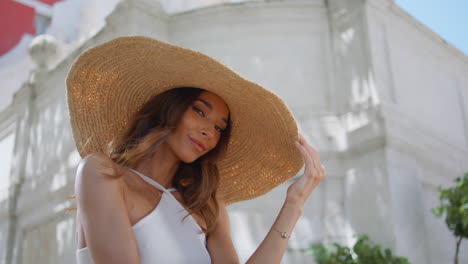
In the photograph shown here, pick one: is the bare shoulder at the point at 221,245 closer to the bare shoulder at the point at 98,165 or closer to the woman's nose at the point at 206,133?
the woman's nose at the point at 206,133

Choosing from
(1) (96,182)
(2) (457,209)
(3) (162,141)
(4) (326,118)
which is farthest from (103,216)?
(4) (326,118)

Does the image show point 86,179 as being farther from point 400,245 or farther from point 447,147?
point 447,147

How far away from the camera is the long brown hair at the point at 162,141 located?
147 centimetres

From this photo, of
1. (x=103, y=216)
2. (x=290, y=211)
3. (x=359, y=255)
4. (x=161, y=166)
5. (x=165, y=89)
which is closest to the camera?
(x=103, y=216)

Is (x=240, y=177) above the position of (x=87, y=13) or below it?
above

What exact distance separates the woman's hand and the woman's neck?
1.21 ft

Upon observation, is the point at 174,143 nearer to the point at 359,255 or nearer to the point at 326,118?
the point at 359,255

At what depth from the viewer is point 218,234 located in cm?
154

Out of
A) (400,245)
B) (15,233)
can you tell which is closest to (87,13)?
(15,233)

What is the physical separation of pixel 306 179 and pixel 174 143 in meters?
0.40

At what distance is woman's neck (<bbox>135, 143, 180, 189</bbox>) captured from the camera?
1.52 metres

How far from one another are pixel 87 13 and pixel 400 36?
865cm

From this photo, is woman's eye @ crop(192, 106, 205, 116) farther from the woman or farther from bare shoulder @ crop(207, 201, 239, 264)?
bare shoulder @ crop(207, 201, 239, 264)

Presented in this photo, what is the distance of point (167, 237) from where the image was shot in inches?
51.4
